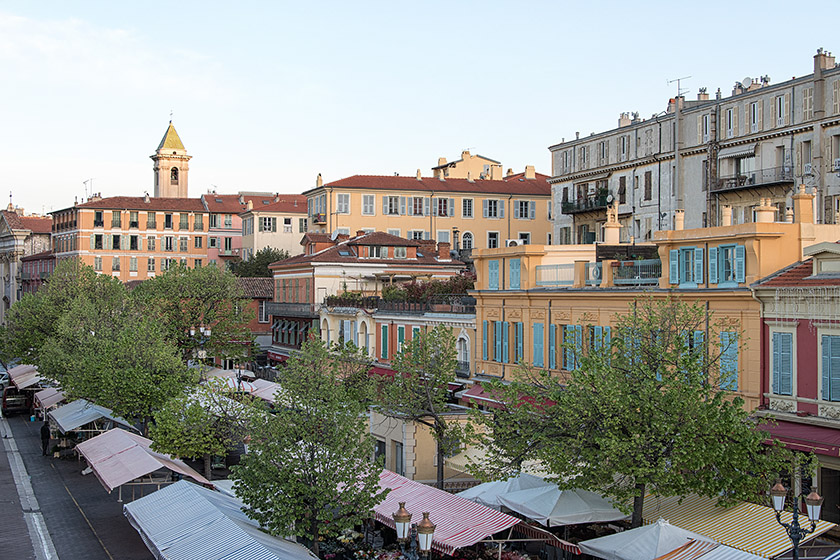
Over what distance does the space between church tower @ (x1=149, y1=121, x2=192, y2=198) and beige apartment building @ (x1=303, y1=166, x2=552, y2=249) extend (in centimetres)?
5840

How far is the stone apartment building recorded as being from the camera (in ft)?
149

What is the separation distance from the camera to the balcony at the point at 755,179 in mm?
47438

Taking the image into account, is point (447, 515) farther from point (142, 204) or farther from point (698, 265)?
point (142, 204)

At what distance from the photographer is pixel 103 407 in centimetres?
4634

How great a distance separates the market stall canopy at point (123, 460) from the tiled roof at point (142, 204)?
71650 mm

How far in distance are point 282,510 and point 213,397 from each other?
11.8 metres

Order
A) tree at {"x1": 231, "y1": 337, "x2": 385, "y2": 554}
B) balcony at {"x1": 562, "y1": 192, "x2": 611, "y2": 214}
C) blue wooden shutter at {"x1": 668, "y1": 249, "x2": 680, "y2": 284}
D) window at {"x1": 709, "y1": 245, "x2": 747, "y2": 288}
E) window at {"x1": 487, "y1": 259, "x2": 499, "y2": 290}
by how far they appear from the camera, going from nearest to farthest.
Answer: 1. tree at {"x1": 231, "y1": 337, "x2": 385, "y2": 554}
2. window at {"x1": 709, "y1": 245, "x2": 747, "y2": 288}
3. blue wooden shutter at {"x1": 668, "y1": 249, "x2": 680, "y2": 284}
4. window at {"x1": 487, "y1": 259, "x2": 499, "y2": 290}
5. balcony at {"x1": 562, "y1": 192, "x2": 611, "y2": 214}

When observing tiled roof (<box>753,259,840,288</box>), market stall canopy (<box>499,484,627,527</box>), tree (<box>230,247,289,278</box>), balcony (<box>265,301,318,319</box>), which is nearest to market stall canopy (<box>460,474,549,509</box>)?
market stall canopy (<box>499,484,627,527</box>)

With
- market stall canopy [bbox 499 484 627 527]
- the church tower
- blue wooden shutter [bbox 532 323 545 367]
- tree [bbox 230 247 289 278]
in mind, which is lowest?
market stall canopy [bbox 499 484 627 527]

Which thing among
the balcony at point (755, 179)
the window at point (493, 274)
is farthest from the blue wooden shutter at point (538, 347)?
the balcony at point (755, 179)

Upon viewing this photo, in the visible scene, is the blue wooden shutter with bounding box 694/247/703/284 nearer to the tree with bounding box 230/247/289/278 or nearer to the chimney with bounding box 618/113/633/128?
the chimney with bounding box 618/113/633/128

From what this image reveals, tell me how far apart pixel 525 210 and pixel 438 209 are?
761 centimetres

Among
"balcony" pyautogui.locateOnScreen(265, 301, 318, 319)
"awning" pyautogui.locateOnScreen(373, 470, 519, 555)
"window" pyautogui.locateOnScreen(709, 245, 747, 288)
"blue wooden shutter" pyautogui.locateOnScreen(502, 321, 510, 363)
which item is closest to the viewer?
"awning" pyautogui.locateOnScreen(373, 470, 519, 555)

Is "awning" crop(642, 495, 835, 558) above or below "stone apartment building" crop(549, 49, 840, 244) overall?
below
